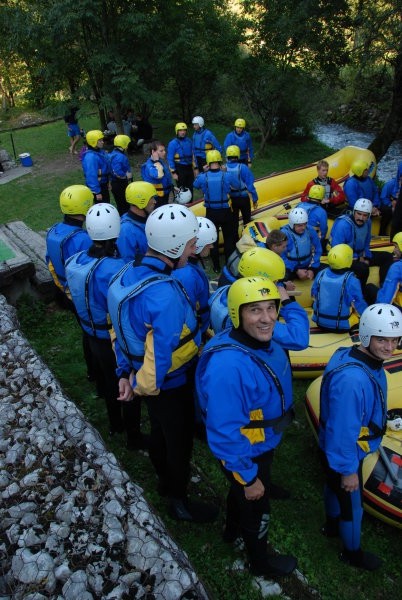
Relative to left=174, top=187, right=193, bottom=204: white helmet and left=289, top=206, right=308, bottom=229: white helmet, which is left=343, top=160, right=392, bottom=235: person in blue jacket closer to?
left=289, top=206, right=308, bottom=229: white helmet

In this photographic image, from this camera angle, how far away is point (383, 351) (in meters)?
2.44

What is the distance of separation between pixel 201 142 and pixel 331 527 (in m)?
7.68

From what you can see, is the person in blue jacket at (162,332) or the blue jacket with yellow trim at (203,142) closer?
the person in blue jacket at (162,332)

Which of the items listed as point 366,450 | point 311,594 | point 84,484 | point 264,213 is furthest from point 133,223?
point 264,213

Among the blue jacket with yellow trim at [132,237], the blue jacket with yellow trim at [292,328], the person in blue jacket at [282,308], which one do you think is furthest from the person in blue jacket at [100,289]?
the blue jacket with yellow trim at [292,328]

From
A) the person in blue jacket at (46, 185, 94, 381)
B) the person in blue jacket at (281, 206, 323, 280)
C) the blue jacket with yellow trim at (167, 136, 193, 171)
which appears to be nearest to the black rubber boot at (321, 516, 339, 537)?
the person in blue jacket at (46, 185, 94, 381)

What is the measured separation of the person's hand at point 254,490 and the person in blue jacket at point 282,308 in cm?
75

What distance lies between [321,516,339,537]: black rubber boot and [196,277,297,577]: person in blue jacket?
2.90 feet

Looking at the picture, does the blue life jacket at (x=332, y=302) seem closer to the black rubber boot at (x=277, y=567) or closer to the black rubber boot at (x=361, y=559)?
the black rubber boot at (x=361, y=559)

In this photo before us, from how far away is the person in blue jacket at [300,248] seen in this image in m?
5.62

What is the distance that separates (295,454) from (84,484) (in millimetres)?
1909

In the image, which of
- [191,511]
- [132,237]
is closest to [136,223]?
[132,237]

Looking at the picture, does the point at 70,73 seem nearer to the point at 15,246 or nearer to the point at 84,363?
the point at 15,246

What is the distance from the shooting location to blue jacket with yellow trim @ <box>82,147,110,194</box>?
689cm
